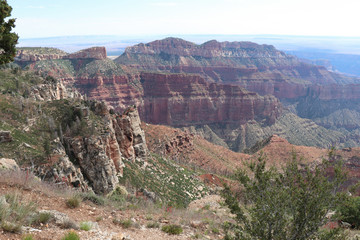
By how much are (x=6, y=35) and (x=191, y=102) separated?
136m

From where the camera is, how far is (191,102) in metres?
151

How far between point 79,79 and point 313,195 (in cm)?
13298

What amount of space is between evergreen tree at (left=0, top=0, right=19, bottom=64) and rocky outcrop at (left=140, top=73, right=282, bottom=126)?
128447mm

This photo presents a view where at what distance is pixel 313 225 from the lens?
9258mm

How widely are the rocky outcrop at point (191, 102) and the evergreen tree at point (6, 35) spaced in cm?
12845

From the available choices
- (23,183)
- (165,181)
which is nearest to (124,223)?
(23,183)

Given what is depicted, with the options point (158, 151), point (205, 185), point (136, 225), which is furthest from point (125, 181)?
point (158, 151)

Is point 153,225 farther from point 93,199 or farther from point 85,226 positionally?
point 85,226

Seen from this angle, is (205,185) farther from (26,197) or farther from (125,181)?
(26,197)

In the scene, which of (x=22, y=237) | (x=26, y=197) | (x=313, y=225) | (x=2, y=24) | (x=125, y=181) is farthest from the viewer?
(x=125, y=181)

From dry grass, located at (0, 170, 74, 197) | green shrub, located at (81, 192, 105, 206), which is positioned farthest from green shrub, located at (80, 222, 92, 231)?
green shrub, located at (81, 192, 105, 206)

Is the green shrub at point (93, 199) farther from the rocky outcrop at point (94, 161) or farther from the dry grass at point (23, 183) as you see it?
the rocky outcrop at point (94, 161)

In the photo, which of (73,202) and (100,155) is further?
(100,155)

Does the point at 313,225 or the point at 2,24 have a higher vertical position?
the point at 2,24
